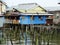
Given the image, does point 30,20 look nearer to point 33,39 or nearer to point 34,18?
point 34,18

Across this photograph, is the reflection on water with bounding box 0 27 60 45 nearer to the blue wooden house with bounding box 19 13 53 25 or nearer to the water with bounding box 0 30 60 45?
the water with bounding box 0 30 60 45

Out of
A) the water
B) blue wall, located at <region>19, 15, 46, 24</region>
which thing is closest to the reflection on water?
the water

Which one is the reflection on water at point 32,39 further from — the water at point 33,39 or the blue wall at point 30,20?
the blue wall at point 30,20

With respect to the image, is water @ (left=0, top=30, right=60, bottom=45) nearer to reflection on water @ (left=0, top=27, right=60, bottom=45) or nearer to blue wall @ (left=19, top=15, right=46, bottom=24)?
reflection on water @ (left=0, top=27, right=60, bottom=45)

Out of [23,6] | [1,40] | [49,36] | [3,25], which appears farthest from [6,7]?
[49,36]

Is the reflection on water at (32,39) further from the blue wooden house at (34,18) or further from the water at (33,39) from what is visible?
the blue wooden house at (34,18)

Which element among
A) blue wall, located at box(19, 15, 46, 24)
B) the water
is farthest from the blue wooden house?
the water

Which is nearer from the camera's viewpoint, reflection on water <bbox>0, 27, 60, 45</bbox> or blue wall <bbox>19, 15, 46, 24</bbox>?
reflection on water <bbox>0, 27, 60, 45</bbox>

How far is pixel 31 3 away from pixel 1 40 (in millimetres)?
3151

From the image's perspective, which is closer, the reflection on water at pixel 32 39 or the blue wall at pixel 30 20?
the reflection on water at pixel 32 39

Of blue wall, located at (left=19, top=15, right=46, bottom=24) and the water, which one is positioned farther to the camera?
blue wall, located at (left=19, top=15, right=46, bottom=24)

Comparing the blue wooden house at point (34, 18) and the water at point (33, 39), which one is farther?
the blue wooden house at point (34, 18)

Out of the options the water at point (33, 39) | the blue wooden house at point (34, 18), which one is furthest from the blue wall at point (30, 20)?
the water at point (33, 39)

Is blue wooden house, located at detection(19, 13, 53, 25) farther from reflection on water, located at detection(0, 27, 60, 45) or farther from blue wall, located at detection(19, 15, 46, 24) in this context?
reflection on water, located at detection(0, 27, 60, 45)
